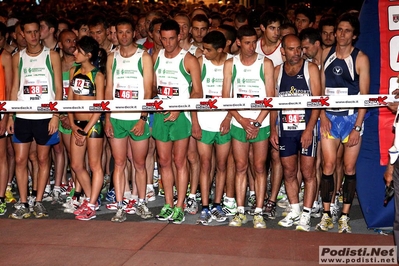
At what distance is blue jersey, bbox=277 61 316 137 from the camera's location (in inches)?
303

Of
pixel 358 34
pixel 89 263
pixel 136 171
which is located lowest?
pixel 89 263

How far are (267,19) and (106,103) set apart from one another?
2455mm

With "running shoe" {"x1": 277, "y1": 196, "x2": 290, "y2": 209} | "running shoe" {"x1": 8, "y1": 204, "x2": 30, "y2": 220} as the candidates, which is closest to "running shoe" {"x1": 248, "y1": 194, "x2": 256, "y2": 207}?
"running shoe" {"x1": 277, "y1": 196, "x2": 290, "y2": 209}

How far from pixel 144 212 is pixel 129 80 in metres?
1.57

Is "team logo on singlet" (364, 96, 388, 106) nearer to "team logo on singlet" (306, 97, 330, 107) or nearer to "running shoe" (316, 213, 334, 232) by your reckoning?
"team logo on singlet" (306, 97, 330, 107)

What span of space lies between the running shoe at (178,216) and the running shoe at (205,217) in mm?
195

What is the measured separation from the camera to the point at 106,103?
780cm

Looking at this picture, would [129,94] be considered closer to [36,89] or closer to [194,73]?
[194,73]

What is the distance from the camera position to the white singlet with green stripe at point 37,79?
836cm

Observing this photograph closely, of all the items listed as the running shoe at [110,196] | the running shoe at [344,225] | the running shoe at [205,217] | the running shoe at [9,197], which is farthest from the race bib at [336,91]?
the running shoe at [9,197]

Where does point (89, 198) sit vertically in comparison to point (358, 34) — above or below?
below

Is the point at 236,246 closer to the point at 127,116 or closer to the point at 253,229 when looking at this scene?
the point at 253,229

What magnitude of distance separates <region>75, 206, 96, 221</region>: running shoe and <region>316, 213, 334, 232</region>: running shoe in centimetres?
263

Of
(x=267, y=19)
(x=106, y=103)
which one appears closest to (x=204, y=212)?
(x=106, y=103)
